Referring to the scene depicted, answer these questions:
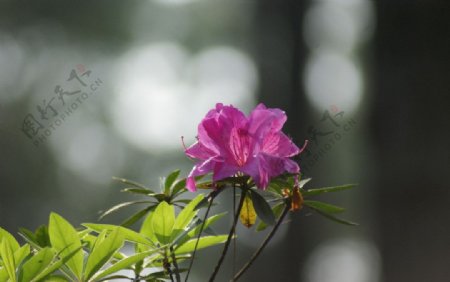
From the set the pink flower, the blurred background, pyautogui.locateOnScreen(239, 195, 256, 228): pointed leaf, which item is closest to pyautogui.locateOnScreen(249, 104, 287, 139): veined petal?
the pink flower

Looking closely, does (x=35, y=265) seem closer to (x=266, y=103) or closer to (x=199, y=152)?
(x=199, y=152)

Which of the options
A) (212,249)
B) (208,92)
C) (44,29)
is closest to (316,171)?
(208,92)

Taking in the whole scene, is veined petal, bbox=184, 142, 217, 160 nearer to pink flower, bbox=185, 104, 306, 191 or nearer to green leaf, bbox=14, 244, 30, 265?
pink flower, bbox=185, 104, 306, 191

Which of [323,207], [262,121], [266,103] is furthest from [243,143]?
[266,103]

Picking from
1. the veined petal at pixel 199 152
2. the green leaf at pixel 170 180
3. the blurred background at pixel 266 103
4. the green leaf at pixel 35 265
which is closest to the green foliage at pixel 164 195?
the green leaf at pixel 170 180

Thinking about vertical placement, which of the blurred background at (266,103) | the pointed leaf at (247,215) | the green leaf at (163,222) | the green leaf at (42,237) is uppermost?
the blurred background at (266,103)

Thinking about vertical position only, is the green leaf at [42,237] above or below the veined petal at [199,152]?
below

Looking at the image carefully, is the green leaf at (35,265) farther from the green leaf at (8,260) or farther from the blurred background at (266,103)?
the blurred background at (266,103)
